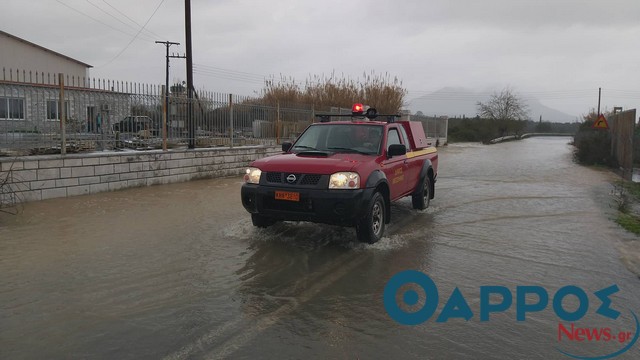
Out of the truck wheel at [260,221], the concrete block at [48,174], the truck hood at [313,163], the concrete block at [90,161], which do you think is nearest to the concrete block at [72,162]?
the concrete block at [90,161]

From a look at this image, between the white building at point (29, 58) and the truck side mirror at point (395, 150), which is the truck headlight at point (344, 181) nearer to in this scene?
the truck side mirror at point (395, 150)

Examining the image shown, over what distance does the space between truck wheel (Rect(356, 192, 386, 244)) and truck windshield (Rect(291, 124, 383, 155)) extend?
0.81m

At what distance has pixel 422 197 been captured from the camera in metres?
9.02

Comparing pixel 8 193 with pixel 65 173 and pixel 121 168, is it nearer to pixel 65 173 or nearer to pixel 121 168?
pixel 65 173

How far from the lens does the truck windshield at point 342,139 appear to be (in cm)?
707

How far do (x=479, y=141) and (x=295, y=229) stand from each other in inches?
1644

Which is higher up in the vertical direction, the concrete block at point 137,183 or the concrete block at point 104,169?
the concrete block at point 104,169

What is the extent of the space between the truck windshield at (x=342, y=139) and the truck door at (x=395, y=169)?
0.22 meters

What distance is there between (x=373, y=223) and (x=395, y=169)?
1.19 metres

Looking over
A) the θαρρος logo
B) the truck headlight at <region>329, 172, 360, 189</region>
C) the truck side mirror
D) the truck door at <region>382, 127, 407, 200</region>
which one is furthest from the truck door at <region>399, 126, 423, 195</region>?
the θαρρος logo

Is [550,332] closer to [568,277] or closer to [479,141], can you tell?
[568,277]

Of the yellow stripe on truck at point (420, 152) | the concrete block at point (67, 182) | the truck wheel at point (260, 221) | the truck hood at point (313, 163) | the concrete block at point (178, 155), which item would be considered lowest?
the truck wheel at point (260, 221)

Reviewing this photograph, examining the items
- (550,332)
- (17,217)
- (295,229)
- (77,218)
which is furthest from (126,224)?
(550,332)

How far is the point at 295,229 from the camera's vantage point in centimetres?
733
